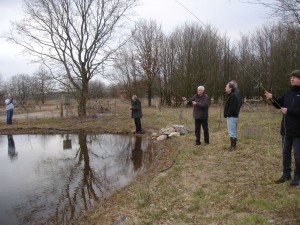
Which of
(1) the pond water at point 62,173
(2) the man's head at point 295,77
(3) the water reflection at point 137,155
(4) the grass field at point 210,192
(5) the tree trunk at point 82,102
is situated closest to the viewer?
(4) the grass field at point 210,192

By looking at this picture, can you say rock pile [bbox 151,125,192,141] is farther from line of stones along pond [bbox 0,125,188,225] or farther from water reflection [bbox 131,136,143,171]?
water reflection [bbox 131,136,143,171]

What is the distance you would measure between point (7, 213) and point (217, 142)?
21.6 feet

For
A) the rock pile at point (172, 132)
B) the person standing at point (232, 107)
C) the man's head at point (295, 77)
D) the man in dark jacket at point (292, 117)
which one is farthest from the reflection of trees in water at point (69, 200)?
the man's head at point (295, 77)

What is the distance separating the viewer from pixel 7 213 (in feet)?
20.3

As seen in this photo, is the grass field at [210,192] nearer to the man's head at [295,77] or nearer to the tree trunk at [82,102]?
the man's head at [295,77]

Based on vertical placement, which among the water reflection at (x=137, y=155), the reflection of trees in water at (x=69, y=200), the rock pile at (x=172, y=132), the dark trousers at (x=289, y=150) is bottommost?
the reflection of trees in water at (x=69, y=200)

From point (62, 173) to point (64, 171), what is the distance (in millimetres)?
204

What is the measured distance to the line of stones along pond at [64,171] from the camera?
6324 millimetres

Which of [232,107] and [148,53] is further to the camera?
[148,53]

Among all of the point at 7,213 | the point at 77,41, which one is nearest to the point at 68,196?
the point at 7,213

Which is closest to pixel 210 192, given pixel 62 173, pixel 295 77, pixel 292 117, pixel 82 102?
pixel 292 117

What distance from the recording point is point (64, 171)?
9.07m

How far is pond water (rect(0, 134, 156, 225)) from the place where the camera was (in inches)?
248

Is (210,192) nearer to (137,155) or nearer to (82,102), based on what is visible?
(137,155)
